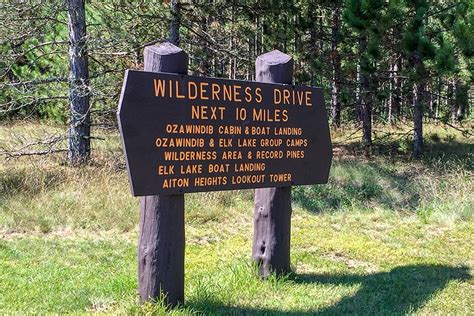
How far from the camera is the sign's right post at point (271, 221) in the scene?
4883 mm

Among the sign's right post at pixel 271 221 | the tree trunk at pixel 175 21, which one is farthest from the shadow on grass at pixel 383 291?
the tree trunk at pixel 175 21

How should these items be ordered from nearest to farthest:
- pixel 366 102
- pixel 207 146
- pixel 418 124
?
pixel 207 146 < pixel 418 124 < pixel 366 102

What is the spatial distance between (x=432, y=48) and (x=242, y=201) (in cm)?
497

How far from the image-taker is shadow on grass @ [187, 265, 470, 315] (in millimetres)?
4215

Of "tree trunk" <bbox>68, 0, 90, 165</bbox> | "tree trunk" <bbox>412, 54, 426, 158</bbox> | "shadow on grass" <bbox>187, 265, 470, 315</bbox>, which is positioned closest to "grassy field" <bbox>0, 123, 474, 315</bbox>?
"shadow on grass" <bbox>187, 265, 470, 315</bbox>

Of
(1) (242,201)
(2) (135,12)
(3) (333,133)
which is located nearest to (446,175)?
(1) (242,201)

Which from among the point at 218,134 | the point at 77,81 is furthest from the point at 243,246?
the point at 77,81

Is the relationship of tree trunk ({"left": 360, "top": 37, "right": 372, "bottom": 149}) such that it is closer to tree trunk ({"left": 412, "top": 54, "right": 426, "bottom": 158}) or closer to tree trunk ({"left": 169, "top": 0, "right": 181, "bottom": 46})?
tree trunk ({"left": 412, "top": 54, "right": 426, "bottom": 158})

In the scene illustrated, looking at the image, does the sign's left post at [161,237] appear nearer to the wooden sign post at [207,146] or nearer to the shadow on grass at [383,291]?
the wooden sign post at [207,146]

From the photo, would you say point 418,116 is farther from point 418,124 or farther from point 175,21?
point 175,21

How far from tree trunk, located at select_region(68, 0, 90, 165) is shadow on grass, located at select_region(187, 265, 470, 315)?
20.8ft

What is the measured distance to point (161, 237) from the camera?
12.9 ft

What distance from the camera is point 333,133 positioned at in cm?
1892

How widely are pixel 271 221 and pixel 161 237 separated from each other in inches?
52.5
